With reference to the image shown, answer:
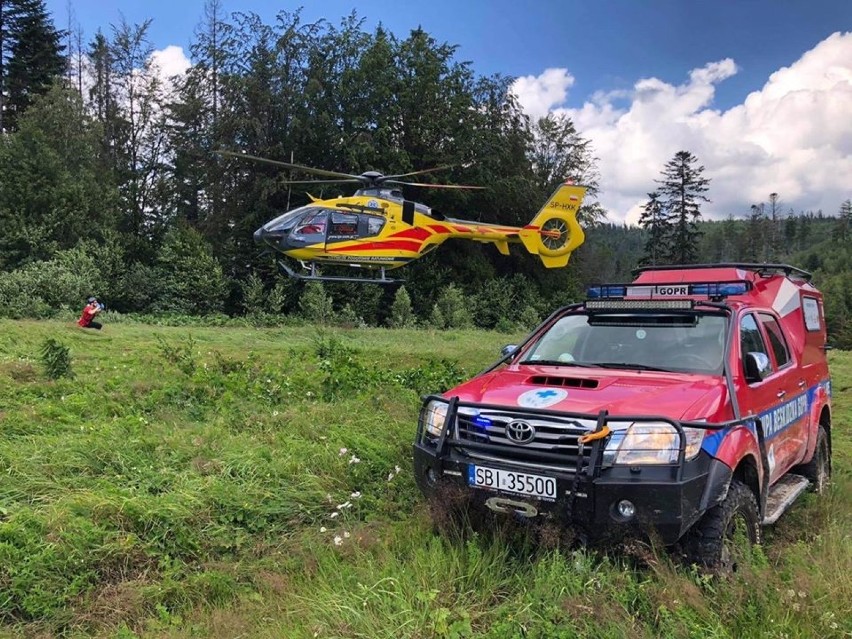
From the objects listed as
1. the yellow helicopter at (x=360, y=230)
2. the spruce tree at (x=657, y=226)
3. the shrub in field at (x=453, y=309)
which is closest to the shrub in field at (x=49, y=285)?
the yellow helicopter at (x=360, y=230)

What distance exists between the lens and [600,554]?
3.95 meters

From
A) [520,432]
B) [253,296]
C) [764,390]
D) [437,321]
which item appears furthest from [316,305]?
[520,432]

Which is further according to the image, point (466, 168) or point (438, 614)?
point (466, 168)

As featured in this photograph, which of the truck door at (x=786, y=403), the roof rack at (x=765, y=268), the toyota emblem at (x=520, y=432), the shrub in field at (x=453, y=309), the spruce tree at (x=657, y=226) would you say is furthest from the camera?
the spruce tree at (x=657, y=226)

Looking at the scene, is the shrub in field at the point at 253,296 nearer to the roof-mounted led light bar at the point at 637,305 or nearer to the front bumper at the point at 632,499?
the roof-mounted led light bar at the point at 637,305

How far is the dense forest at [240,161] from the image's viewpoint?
2891cm

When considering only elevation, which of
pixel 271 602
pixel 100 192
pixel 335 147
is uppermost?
pixel 335 147

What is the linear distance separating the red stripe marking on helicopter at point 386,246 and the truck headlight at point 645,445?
42.1 ft

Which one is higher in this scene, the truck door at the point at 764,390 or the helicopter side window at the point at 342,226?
the helicopter side window at the point at 342,226

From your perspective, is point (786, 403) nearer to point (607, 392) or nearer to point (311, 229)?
point (607, 392)

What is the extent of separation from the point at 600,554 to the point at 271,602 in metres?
2.06

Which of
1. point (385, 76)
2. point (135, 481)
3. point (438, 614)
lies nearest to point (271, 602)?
point (438, 614)

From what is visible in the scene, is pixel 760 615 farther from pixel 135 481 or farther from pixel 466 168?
pixel 466 168

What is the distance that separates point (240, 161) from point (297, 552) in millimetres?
32299
